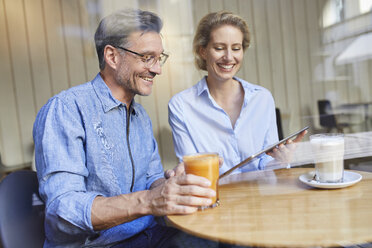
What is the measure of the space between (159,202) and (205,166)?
0.41 ft

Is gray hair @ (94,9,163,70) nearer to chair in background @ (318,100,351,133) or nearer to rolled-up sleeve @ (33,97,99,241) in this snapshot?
rolled-up sleeve @ (33,97,99,241)

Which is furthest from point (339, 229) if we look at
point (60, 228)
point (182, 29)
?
point (182, 29)

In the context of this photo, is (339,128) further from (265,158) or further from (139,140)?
(139,140)

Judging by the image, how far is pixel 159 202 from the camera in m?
0.63

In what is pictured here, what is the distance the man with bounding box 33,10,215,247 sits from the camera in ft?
2.16

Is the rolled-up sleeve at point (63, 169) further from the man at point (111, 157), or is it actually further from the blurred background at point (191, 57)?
the blurred background at point (191, 57)

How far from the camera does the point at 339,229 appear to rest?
50cm

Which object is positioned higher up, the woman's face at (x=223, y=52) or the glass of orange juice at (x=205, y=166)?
the woman's face at (x=223, y=52)

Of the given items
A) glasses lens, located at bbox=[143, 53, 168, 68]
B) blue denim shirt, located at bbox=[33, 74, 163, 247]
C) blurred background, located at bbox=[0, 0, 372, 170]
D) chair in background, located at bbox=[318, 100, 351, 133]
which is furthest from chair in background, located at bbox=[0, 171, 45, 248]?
chair in background, located at bbox=[318, 100, 351, 133]

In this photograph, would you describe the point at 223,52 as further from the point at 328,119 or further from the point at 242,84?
the point at 328,119

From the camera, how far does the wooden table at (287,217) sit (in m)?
0.48

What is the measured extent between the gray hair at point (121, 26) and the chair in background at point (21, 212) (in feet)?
1.28

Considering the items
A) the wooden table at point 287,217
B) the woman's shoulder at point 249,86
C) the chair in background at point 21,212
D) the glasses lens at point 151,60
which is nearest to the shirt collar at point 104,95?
the glasses lens at point 151,60

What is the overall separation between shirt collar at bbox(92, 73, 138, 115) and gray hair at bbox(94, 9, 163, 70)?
0.18 feet
